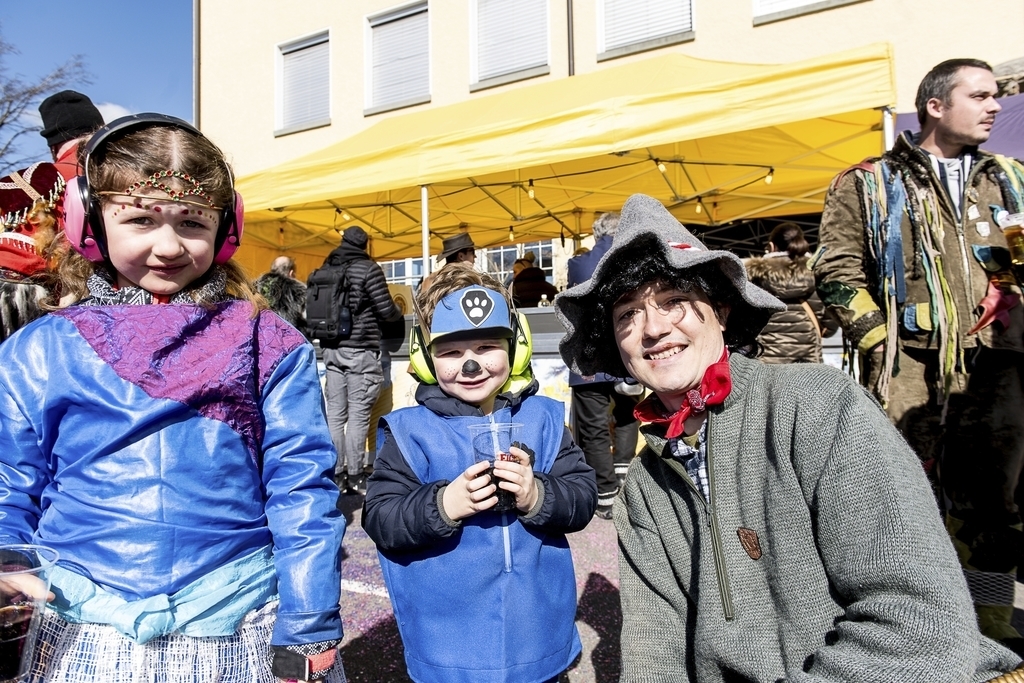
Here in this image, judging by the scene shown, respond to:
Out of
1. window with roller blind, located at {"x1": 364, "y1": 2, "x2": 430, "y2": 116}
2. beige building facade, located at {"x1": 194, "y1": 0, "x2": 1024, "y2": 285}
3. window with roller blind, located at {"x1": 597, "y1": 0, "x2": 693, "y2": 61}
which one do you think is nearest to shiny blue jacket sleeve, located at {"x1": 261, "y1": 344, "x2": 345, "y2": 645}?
beige building facade, located at {"x1": 194, "y1": 0, "x2": 1024, "y2": 285}

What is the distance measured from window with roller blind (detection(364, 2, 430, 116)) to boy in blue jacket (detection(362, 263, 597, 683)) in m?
10.5

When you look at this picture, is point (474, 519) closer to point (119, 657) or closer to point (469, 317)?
point (469, 317)

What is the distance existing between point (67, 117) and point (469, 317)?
1.74 m

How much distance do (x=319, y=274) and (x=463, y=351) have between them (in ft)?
12.3

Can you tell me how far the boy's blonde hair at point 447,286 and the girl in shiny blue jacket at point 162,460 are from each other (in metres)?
0.60

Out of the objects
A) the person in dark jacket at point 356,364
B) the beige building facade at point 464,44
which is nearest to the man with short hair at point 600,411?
the person in dark jacket at point 356,364

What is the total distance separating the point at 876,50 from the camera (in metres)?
4.20

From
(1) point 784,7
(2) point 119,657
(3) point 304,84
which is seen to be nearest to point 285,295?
(2) point 119,657

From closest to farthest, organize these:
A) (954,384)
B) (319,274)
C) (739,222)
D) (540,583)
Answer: (540,583), (954,384), (319,274), (739,222)

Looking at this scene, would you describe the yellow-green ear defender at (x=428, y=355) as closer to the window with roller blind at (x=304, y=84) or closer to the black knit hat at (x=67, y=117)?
the black knit hat at (x=67, y=117)

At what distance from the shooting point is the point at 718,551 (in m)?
1.27

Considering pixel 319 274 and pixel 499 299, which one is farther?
pixel 319 274

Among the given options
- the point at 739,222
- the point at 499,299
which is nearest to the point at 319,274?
the point at 499,299

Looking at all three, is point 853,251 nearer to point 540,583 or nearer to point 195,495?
point 540,583
